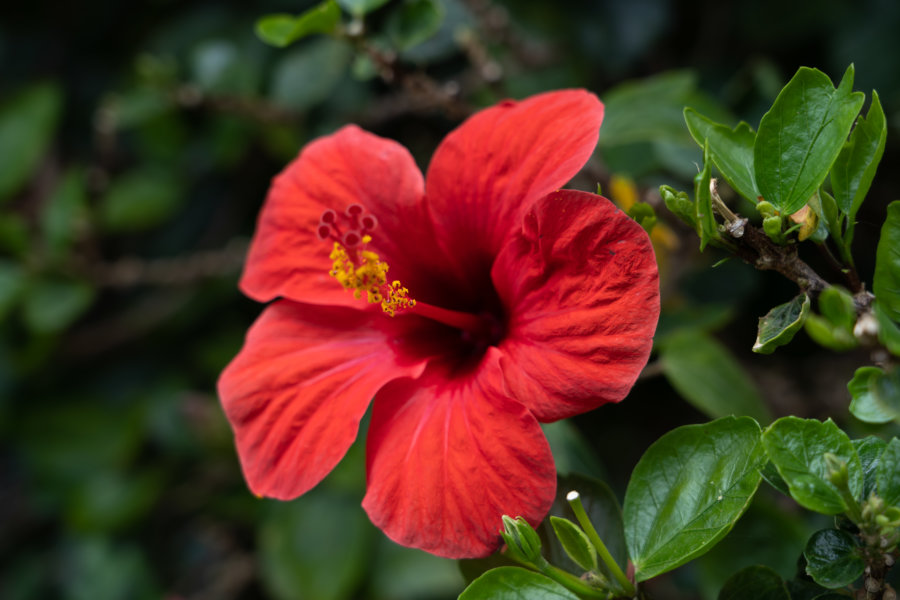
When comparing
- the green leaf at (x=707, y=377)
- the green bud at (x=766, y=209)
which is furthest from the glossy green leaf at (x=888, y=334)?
the green leaf at (x=707, y=377)

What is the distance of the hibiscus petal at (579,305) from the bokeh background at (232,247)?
0.19 metres

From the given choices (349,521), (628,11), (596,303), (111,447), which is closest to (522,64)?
(628,11)

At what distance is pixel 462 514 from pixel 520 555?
87 mm

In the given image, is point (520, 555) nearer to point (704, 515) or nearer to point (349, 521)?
point (704, 515)

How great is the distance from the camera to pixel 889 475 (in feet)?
2.13

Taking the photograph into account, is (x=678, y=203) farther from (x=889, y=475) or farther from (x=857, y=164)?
(x=889, y=475)

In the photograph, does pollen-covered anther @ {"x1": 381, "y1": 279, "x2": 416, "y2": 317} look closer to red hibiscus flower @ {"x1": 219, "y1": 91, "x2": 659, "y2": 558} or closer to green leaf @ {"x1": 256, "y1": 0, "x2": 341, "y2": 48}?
red hibiscus flower @ {"x1": 219, "y1": 91, "x2": 659, "y2": 558}

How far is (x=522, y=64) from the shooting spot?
5.24 ft

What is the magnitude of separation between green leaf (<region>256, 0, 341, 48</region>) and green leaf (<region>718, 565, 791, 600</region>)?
0.86 m

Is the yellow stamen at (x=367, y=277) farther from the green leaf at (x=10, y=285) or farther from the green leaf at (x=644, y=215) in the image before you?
the green leaf at (x=10, y=285)

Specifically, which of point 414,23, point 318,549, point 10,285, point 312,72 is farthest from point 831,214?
point 10,285

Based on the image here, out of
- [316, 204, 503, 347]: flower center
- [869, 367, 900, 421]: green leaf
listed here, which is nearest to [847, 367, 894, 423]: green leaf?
[869, 367, 900, 421]: green leaf

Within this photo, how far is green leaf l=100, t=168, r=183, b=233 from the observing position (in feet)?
6.22

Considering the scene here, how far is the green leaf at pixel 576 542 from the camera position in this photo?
70 centimetres
